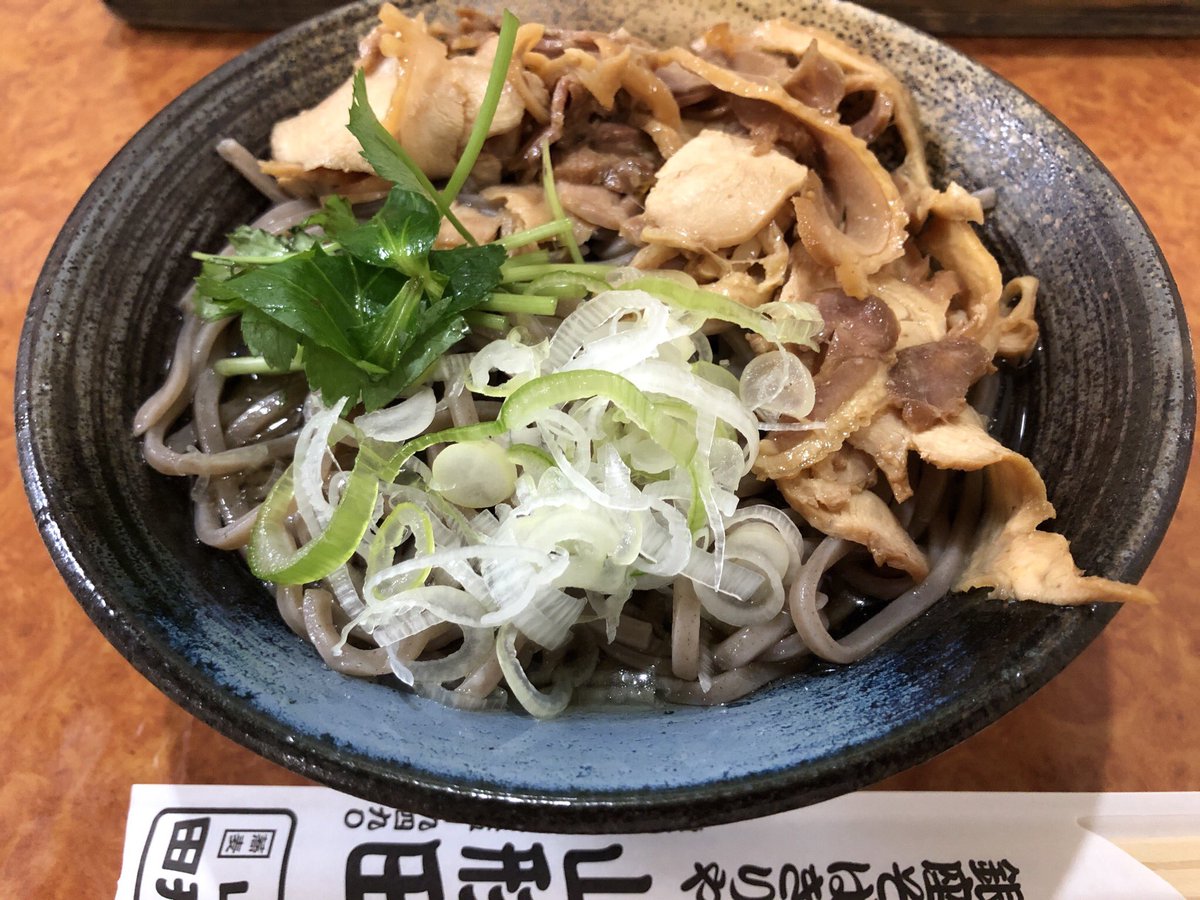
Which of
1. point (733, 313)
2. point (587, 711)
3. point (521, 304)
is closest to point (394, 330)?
point (521, 304)

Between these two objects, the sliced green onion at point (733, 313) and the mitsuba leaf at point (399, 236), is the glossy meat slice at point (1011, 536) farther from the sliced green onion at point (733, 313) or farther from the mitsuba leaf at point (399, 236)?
the mitsuba leaf at point (399, 236)

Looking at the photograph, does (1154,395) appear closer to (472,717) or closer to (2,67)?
(472,717)

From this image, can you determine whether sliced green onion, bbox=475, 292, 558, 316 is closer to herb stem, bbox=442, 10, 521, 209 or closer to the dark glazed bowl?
herb stem, bbox=442, 10, 521, 209

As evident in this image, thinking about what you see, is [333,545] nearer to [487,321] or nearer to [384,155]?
[487,321]

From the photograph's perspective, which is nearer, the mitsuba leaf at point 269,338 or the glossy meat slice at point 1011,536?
the glossy meat slice at point 1011,536

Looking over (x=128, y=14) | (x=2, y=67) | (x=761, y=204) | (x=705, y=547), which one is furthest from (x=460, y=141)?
(x=2, y=67)

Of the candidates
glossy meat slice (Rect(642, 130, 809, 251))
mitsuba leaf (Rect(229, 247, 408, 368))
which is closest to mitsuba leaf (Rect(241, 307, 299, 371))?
mitsuba leaf (Rect(229, 247, 408, 368))

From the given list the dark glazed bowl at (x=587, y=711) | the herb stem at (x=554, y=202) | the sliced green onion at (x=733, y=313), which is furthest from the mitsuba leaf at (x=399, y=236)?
the dark glazed bowl at (x=587, y=711)

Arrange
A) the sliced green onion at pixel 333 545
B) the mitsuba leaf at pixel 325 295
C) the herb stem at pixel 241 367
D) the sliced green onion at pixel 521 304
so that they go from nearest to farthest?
the sliced green onion at pixel 333 545, the mitsuba leaf at pixel 325 295, the sliced green onion at pixel 521 304, the herb stem at pixel 241 367
